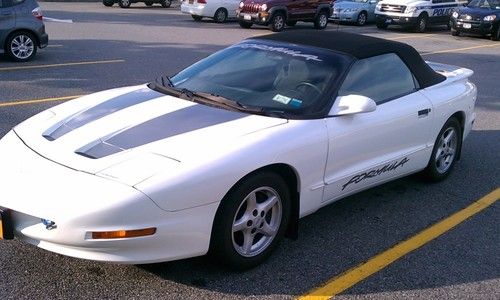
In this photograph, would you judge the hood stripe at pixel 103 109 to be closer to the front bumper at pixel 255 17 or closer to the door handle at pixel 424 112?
the door handle at pixel 424 112

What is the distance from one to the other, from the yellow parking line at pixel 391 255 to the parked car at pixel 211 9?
17.2 m

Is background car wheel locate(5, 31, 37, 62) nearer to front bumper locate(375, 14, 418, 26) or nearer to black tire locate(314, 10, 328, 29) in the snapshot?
black tire locate(314, 10, 328, 29)

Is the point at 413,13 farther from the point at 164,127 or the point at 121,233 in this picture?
the point at 121,233

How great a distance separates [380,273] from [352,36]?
2188 millimetres

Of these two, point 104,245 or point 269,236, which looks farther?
point 269,236

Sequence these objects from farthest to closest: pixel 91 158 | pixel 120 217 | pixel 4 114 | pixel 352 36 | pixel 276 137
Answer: pixel 4 114 < pixel 352 36 < pixel 276 137 < pixel 91 158 < pixel 120 217

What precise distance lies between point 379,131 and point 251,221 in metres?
1.39

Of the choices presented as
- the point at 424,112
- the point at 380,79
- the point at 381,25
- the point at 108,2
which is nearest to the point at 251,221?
the point at 380,79

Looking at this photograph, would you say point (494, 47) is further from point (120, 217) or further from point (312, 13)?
point (120, 217)

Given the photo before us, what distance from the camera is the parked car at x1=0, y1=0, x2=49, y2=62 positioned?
10.8m

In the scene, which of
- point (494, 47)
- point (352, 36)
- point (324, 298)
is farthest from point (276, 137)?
point (494, 47)

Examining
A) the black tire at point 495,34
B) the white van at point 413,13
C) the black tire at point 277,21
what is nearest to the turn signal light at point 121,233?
the black tire at point 277,21

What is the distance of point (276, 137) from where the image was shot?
373 cm

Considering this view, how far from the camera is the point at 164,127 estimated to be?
12.4 ft
